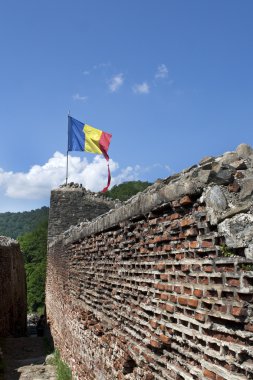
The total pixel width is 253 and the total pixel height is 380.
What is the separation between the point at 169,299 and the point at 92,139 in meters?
13.2

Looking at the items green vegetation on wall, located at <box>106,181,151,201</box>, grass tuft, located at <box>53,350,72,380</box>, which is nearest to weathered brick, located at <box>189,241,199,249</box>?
grass tuft, located at <box>53,350,72,380</box>

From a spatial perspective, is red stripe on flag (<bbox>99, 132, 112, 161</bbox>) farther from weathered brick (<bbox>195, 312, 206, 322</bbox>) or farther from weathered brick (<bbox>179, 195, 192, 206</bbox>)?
weathered brick (<bbox>195, 312, 206, 322</bbox>)

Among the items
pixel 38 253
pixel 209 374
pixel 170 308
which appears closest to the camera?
pixel 209 374

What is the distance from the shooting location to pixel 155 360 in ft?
12.3

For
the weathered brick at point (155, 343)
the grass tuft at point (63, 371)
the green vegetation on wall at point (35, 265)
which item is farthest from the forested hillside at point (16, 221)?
the weathered brick at point (155, 343)

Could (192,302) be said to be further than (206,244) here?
Yes

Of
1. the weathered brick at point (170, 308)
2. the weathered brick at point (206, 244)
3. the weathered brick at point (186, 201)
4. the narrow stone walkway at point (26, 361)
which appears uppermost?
the weathered brick at point (186, 201)

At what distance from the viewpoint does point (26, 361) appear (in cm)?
1128

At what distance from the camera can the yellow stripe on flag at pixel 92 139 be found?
1619 cm

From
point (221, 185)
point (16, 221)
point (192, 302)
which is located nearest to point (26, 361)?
point (192, 302)

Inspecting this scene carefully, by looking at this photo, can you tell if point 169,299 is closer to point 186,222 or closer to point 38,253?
point 186,222

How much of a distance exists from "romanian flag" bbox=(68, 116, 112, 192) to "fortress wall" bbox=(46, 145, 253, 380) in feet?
34.0

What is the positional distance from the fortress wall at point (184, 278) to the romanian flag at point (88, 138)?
1037 cm

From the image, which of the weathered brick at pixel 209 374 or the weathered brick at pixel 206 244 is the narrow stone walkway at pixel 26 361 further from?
the weathered brick at pixel 206 244
